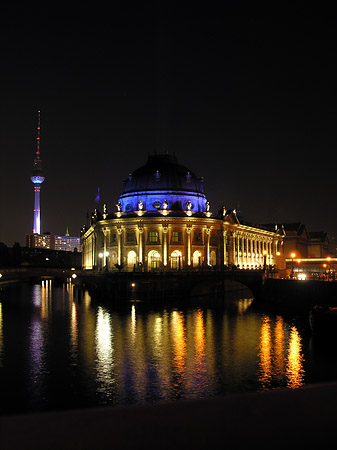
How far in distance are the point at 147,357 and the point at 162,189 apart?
92.1m

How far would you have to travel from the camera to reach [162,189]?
5212 inches

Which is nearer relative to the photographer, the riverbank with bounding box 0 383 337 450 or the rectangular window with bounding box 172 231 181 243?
the riverbank with bounding box 0 383 337 450

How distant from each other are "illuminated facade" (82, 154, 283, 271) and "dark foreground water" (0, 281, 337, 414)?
4895 cm

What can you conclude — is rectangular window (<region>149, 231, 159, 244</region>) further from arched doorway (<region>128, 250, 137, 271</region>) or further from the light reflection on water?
the light reflection on water

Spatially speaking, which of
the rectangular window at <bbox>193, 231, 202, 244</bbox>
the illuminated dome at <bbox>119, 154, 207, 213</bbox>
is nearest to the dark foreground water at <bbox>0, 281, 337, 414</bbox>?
the rectangular window at <bbox>193, 231, 202, 244</bbox>

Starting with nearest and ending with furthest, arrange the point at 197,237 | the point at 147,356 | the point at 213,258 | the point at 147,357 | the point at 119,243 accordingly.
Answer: the point at 147,357 < the point at 147,356 < the point at 119,243 < the point at 197,237 < the point at 213,258

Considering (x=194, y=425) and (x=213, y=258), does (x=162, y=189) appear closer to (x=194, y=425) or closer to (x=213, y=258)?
(x=213, y=258)

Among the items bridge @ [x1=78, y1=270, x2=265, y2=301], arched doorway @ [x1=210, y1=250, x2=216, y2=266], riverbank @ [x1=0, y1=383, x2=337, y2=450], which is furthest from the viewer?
arched doorway @ [x1=210, y1=250, x2=216, y2=266]

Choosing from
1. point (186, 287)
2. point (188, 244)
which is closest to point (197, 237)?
point (188, 244)

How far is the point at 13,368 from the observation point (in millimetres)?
37812

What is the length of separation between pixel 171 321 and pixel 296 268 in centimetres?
12795

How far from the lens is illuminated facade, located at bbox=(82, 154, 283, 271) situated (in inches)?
4786

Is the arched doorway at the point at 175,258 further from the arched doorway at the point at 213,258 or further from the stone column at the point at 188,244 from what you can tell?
the arched doorway at the point at 213,258

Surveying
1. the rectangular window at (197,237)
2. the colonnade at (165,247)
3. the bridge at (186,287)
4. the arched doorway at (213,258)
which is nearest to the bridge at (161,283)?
the bridge at (186,287)
